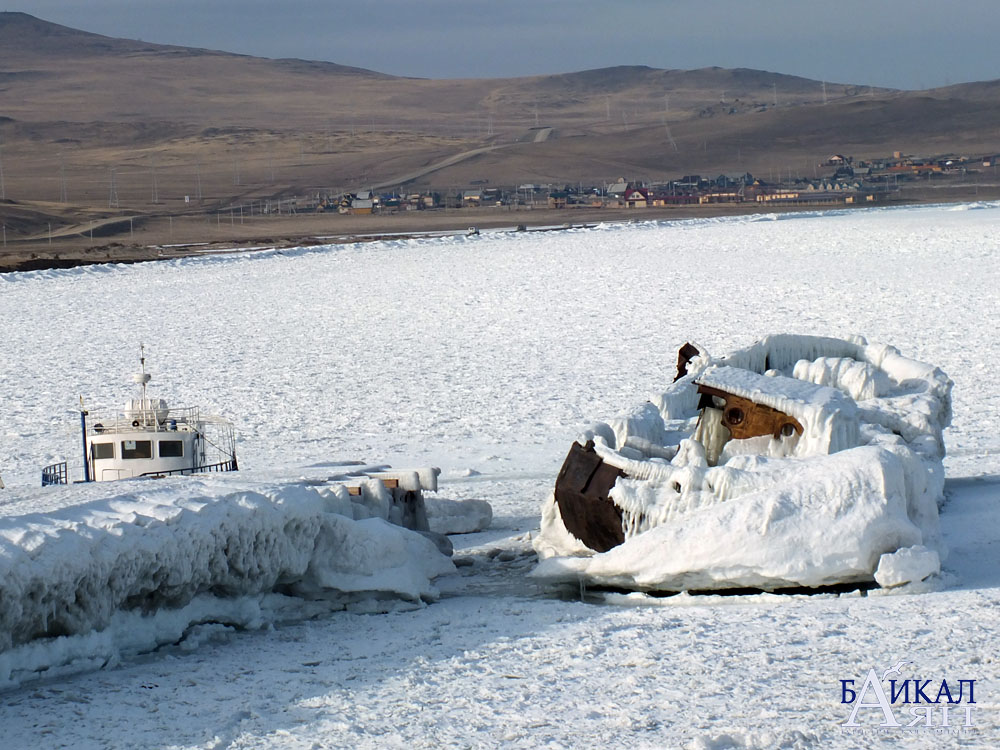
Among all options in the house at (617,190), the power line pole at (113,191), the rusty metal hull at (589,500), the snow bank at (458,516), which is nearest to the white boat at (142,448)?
the snow bank at (458,516)

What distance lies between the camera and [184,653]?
5242mm

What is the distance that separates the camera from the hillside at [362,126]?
83938 millimetres

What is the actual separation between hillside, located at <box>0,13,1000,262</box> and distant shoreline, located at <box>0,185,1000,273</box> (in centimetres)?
549

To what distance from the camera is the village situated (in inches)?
2505

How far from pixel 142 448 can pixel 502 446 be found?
2.58 meters

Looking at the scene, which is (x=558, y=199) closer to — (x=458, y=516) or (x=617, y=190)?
(x=617, y=190)

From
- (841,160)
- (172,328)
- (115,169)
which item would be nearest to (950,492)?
(172,328)

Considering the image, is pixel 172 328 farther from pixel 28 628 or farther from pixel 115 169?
pixel 115 169

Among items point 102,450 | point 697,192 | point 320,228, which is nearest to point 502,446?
point 102,450

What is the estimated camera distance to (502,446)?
10109 millimetres

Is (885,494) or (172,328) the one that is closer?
(885,494)

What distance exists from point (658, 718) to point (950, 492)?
161 inches

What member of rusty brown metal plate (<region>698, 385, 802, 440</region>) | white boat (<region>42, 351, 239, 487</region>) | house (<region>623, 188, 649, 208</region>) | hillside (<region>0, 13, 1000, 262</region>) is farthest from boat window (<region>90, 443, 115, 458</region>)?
house (<region>623, 188, 649, 208</region>)

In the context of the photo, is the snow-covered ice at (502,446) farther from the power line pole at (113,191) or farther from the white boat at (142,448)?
the power line pole at (113,191)
